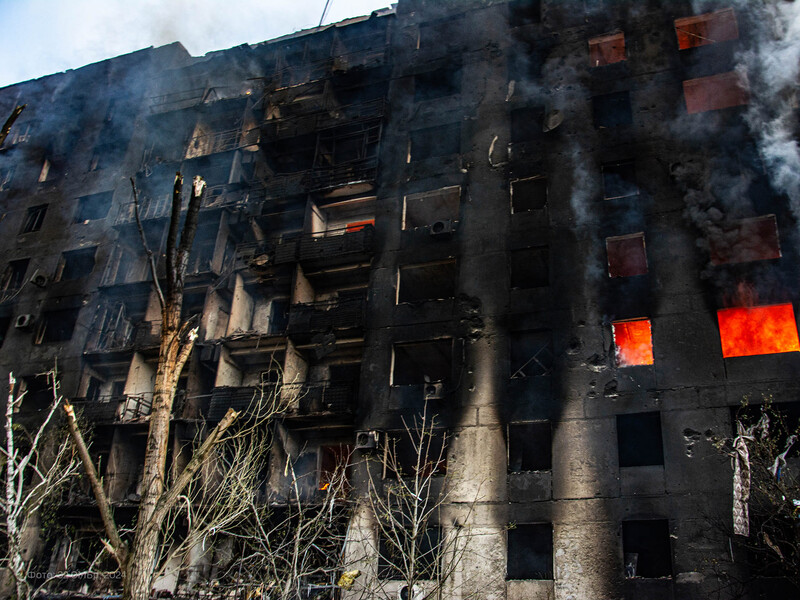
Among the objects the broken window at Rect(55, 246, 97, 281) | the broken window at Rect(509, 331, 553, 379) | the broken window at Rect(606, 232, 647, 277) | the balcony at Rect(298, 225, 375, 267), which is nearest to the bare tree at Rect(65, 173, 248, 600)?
the broken window at Rect(509, 331, 553, 379)

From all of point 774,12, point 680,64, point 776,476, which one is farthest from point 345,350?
point 774,12

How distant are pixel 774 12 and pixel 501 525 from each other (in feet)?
63.5

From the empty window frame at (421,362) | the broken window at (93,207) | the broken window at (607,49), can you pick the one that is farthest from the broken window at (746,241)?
the broken window at (93,207)

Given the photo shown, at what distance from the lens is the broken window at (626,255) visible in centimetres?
2081

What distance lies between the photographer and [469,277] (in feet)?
72.8

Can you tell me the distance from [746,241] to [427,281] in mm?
9954

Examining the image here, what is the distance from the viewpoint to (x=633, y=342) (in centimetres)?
1922

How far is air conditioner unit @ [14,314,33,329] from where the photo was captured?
92.8 ft

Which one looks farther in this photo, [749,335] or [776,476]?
[749,335]

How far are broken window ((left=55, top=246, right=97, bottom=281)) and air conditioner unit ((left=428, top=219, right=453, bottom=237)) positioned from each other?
15.9 m

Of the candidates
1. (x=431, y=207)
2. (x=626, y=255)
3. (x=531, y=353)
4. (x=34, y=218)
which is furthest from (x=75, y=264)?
(x=626, y=255)

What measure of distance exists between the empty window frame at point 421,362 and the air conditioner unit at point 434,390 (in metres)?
0.84

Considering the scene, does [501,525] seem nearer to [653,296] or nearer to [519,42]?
[653,296]

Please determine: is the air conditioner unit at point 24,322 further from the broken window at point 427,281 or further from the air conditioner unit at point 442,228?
the air conditioner unit at point 442,228
